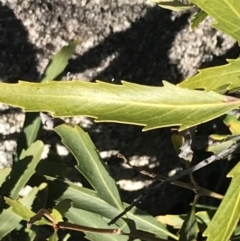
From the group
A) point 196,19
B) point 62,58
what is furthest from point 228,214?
point 62,58

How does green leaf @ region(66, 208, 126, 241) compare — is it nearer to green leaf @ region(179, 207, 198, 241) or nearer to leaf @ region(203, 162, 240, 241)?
green leaf @ region(179, 207, 198, 241)

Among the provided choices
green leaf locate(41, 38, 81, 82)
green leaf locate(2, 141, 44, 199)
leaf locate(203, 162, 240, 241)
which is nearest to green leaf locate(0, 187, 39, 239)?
green leaf locate(2, 141, 44, 199)

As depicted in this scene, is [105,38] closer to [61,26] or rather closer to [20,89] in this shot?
[61,26]

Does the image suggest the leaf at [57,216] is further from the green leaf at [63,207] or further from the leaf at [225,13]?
the leaf at [225,13]

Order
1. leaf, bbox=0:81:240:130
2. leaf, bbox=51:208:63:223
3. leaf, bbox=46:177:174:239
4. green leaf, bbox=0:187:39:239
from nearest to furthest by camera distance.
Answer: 1. leaf, bbox=0:81:240:130
2. leaf, bbox=51:208:63:223
3. green leaf, bbox=0:187:39:239
4. leaf, bbox=46:177:174:239

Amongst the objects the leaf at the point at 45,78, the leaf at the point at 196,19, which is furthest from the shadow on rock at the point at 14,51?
the leaf at the point at 196,19
